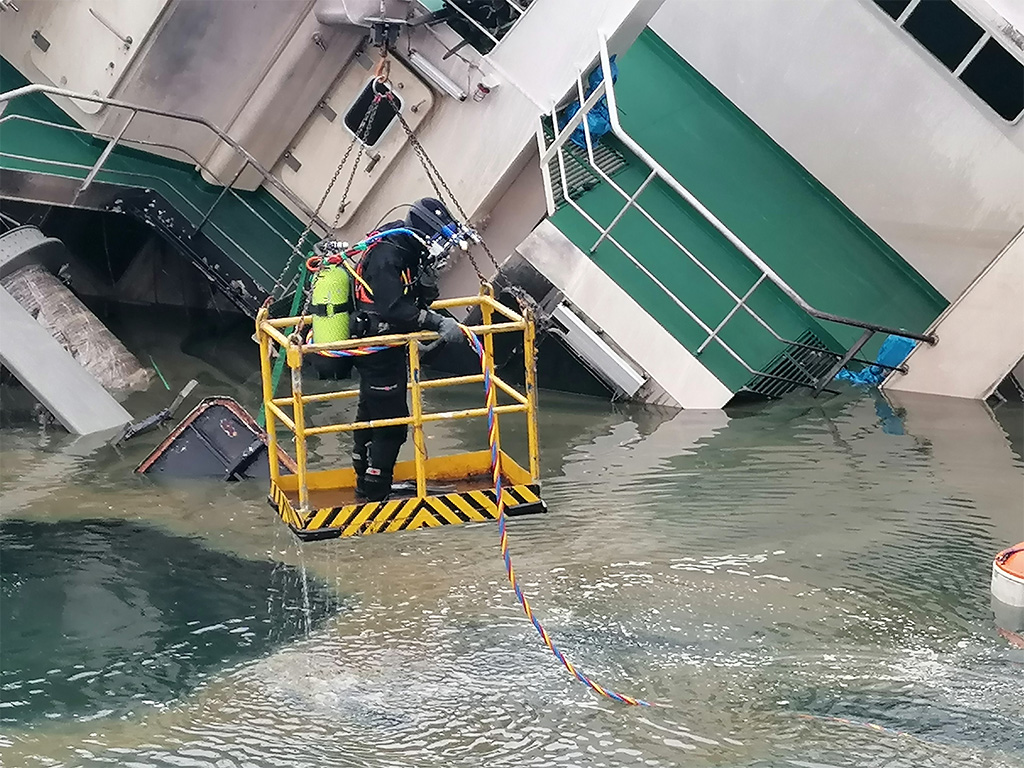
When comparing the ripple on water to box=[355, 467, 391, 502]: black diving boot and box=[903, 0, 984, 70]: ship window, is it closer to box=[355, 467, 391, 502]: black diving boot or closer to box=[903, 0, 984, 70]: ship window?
Result: box=[355, 467, 391, 502]: black diving boot

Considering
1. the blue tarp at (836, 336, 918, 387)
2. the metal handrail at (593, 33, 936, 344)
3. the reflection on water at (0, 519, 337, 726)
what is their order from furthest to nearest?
the blue tarp at (836, 336, 918, 387) → the metal handrail at (593, 33, 936, 344) → the reflection on water at (0, 519, 337, 726)

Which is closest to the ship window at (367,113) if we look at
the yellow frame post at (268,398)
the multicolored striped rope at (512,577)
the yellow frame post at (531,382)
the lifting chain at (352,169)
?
the lifting chain at (352,169)

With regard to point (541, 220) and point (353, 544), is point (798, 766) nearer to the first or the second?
point (353, 544)

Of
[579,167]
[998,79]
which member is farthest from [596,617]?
[998,79]

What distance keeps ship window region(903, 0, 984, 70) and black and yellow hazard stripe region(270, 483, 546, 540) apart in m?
5.80

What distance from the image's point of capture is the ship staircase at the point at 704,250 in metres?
9.86

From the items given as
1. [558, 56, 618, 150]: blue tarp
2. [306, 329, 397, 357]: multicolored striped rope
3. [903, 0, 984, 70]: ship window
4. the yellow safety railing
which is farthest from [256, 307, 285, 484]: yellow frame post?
[903, 0, 984, 70]: ship window

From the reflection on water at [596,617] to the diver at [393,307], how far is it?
0.74 m

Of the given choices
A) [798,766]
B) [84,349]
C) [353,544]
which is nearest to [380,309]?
[353,544]

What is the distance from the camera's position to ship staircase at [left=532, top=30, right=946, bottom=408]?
9.86m

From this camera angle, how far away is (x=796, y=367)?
10336 mm

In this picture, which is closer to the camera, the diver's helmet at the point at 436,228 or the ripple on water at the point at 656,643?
the ripple on water at the point at 656,643

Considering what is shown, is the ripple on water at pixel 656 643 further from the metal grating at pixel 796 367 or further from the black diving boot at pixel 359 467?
the metal grating at pixel 796 367

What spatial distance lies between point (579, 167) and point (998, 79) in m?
3.30
